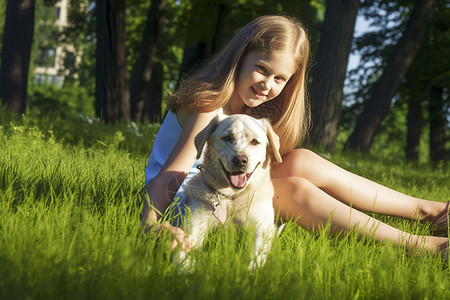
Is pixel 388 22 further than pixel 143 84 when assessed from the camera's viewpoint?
Yes

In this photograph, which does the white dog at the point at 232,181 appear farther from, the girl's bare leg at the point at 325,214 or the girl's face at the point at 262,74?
the girl's face at the point at 262,74

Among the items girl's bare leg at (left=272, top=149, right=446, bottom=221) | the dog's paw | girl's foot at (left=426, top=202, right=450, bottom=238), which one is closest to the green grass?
the dog's paw

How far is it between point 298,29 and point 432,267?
7.48 ft

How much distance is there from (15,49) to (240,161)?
869 centimetres

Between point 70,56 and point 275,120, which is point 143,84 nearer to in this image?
point 275,120

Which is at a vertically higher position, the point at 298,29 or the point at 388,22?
the point at 388,22

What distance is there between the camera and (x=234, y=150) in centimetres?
320

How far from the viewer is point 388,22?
21281mm

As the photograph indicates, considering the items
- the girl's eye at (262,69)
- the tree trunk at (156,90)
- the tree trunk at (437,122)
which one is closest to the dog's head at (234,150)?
the girl's eye at (262,69)

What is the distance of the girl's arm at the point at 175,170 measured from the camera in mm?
3471

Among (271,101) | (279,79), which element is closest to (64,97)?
(271,101)

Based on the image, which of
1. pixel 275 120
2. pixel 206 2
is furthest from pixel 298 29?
pixel 206 2

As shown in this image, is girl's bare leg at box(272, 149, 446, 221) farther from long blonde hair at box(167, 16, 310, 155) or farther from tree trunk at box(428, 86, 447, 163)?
tree trunk at box(428, 86, 447, 163)

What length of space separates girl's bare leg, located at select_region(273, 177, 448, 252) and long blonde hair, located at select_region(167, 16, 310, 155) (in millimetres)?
657
